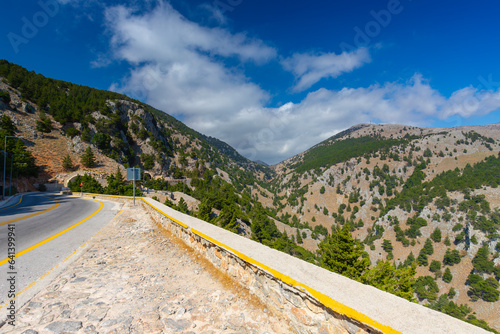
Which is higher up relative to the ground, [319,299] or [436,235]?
[319,299]

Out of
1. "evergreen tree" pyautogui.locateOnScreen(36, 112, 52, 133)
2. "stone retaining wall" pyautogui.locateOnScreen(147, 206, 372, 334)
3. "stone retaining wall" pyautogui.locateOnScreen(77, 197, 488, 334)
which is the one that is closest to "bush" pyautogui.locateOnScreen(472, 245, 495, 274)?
"stone retaining wall" pyautogui.locateOnScreen(77, 197, 488, 334)

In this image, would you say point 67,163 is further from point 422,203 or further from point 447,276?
point 422,203

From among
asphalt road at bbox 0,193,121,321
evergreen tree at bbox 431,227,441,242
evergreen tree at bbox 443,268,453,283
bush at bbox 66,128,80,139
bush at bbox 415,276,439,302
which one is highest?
bush at bbox 66,128,80,139

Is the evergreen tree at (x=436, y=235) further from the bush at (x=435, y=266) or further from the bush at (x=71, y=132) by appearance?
the bush at (x=71, y=132)

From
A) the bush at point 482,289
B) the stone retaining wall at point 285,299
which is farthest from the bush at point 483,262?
the stone retaining wall at point 285,299

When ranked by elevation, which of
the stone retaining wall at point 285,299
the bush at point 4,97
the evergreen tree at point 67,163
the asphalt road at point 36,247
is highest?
the bush at point 4,97

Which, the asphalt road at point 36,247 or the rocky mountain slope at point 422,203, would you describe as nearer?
the asphalt road at point 36,247

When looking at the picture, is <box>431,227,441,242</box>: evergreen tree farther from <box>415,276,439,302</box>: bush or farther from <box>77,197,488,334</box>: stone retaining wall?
<box>77,197,488,334</box>: stone retaining wall

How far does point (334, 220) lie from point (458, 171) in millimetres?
78445

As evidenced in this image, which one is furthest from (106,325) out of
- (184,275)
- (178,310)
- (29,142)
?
(29,142)

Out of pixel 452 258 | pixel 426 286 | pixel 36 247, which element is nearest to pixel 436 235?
pixel 452 258

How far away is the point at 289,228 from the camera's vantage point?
9500 centimetres

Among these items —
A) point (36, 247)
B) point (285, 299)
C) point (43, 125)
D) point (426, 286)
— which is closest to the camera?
point (285, 299)

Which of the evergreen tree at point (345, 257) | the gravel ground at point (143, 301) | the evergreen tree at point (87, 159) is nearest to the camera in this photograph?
the gravel ground at point (143, 301)
